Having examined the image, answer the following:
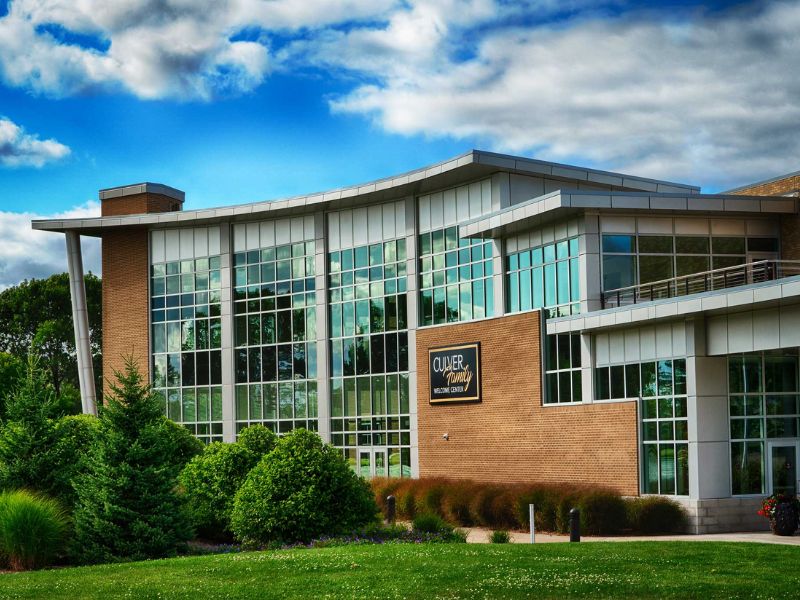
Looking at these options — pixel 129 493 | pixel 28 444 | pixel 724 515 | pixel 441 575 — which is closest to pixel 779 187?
pixel 724 515

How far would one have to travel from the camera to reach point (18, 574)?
1970 centimetres

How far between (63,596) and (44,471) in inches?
346

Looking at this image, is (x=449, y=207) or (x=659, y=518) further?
(x=449, y=207)

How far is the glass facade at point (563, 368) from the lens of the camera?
3500 centimetres

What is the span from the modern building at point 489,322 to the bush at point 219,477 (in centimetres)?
1101

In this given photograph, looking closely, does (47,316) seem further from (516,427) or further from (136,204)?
(516,427)

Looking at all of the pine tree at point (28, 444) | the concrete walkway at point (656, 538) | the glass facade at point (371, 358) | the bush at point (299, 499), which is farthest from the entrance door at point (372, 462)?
the pine tree at point (28, 444)

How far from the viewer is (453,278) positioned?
42.5 m

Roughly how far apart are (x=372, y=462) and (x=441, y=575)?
30070 mm

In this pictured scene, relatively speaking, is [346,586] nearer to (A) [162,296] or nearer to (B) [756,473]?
(B) [756,473]

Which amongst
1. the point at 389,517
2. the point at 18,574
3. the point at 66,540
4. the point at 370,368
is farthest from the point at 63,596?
the point at 370,368

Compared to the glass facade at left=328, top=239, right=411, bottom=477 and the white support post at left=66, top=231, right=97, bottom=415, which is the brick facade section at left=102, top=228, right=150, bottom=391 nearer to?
the white support post at left=66, top=231, right=97, bottom=415

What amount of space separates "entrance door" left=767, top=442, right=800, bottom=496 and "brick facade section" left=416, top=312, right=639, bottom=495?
376 centimetres

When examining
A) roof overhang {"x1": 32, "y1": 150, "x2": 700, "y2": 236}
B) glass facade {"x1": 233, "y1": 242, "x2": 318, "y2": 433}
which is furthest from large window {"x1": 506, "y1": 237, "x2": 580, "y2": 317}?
glass facade {"x1": 233, "y1": 242, "x2": 318, "y2": 433}
